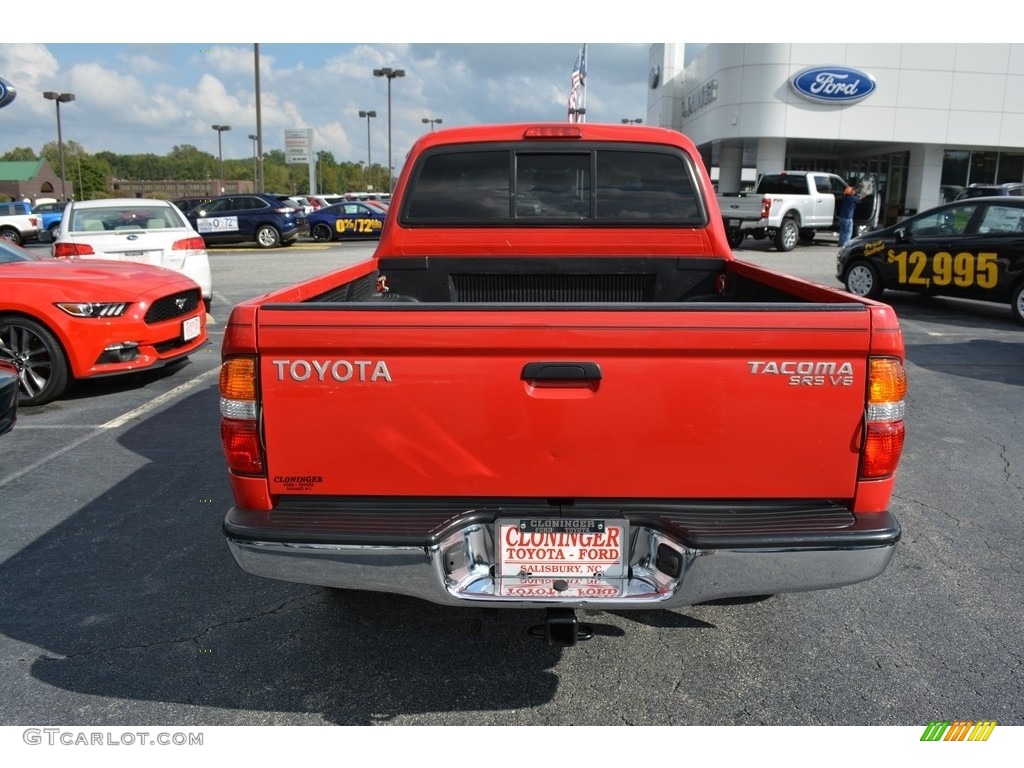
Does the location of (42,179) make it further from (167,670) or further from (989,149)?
(167,670)

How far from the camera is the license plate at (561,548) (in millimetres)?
2559

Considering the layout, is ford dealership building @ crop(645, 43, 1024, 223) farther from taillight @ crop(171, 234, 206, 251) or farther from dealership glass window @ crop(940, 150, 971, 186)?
taillight @ crop(171, 234, 206, 251)

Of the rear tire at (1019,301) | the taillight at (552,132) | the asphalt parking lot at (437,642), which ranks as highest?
the taillight at (552,132)

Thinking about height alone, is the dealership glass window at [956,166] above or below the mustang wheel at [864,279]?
above

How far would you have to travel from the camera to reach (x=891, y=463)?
2594mm

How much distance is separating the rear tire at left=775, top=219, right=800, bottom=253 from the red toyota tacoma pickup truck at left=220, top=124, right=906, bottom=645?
1982cm

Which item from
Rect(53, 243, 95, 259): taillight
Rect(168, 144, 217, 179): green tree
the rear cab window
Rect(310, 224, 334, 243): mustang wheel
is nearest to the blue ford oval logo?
Rect(310, 224, 334, 243): mustang wheel

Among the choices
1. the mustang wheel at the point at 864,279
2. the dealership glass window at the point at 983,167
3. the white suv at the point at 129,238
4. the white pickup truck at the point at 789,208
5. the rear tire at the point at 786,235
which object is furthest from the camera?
the dealership glass window at the point at 983,167

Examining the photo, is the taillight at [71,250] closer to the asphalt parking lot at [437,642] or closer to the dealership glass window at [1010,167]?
the asphalt parking lot at [437,642]

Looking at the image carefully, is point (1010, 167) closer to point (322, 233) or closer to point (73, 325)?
point (322, 233)

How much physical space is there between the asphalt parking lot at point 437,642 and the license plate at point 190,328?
2622 millimetres

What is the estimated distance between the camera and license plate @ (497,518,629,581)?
2559mm

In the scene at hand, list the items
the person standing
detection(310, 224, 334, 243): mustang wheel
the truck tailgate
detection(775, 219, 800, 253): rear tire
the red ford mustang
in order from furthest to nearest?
detection(310, 224, 334, 243): mustang wheel
detection(775, 219, 800, 253): rear tire
the person standing
the red ford mustang
the truck tailgate

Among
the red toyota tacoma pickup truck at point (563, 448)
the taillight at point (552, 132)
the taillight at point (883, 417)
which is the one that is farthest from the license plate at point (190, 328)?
the taillight at point (883, 417)
